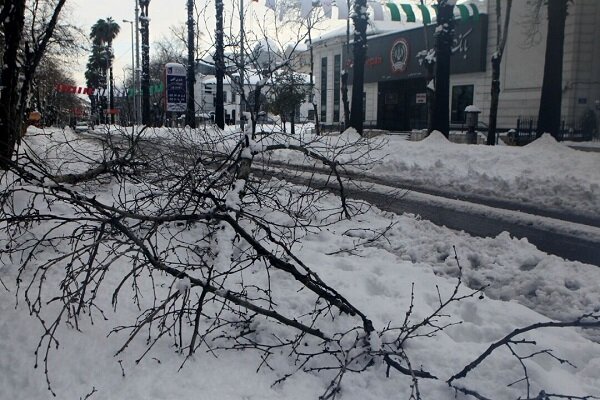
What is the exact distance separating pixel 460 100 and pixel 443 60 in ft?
47.2

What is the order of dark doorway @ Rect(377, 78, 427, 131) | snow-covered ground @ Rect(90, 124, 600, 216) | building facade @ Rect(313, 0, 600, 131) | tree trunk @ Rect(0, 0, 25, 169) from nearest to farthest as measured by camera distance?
tree trunk @ Rect(0, 0, 25, 169) → snow-covered ground @ Rect(90, 124, 600, 216) → building facade @ Rect(313, 0, 600, 131) → dark doorway @ Rect(377, 78, 427, 131)

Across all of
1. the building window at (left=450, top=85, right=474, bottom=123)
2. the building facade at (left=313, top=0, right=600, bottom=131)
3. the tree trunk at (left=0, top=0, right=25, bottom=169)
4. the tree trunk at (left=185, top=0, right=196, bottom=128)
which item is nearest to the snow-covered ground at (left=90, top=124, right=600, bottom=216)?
the tree trunk at (left=185, top=0, right=196, bottom=128)

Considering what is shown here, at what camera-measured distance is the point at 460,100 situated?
32.0 metres

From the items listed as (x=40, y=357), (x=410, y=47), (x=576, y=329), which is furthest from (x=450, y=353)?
(x=410, y=47)

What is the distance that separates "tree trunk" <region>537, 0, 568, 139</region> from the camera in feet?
59.6

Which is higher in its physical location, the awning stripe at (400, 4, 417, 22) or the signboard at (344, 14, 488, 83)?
the awning stripe at (400, 4, 417, 22)

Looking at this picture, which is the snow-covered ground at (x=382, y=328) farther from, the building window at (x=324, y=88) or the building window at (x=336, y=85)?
the building window at (x=324, y=88)

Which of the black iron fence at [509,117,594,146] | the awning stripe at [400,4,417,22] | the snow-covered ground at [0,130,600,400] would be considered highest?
the awning stripe at [400,4,417,22]

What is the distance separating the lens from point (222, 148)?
667 centimetres

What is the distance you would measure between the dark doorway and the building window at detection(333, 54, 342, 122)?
8.43m

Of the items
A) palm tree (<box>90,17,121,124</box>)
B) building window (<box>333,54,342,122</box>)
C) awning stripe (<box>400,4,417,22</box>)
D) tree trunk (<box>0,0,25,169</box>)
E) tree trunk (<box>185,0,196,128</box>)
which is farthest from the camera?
palm tree (<box>90,17,121,124</box>)

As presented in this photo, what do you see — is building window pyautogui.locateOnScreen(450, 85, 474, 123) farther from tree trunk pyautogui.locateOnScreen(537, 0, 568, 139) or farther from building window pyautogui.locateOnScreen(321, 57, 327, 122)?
building window pyautogui.locateOnScreen(321, 57, 327, 122)

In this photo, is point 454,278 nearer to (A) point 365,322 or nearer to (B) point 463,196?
(A) point 365,322

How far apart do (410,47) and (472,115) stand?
11.1 metres
